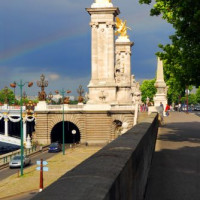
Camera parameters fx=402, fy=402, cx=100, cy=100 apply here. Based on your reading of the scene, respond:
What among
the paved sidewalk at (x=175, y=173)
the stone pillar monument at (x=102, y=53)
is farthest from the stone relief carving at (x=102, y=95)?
the paved sidewalk at (x=175, y=173)

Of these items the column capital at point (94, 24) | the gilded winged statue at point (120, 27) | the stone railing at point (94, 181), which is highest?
the gilded winged statue at point (120, 27)

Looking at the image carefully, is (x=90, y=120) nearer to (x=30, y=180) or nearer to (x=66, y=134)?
(x=66, y=134)

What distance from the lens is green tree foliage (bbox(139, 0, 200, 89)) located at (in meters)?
16.6

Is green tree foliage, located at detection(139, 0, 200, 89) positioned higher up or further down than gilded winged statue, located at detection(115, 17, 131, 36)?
further down

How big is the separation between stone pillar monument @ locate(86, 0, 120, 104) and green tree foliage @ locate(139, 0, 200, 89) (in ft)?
143

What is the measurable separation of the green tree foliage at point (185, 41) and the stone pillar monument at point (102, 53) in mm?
43738

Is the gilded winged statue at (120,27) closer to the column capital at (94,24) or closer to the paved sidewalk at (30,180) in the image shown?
the column capital at (94,24)

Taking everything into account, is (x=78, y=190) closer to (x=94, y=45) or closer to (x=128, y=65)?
(x=94, y=45)

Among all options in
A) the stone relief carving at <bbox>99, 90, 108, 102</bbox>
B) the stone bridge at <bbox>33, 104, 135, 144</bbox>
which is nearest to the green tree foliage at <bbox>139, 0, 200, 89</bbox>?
the stone relief carving at <bbox>99, 90, 108, 102</bbox>

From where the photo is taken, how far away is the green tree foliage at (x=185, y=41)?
16569mm

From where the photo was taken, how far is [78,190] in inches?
141

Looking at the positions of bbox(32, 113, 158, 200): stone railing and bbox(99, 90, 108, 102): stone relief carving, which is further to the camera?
bbox(99, 90, 108, 102): stone relief carving

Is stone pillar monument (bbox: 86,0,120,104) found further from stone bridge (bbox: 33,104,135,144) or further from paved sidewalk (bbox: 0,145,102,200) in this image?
paved sidewalk (bbox: 0,145,102,200)

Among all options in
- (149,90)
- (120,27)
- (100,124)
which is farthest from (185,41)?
(149,90)
